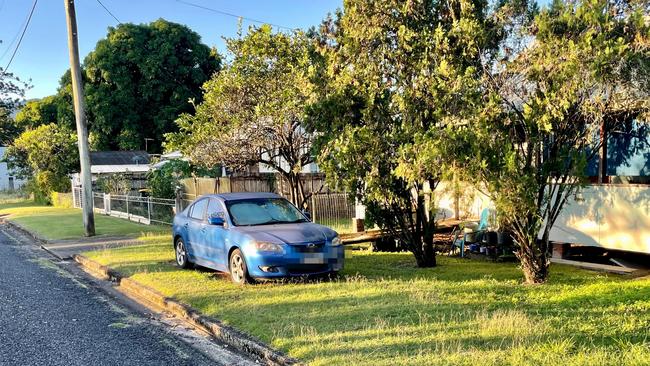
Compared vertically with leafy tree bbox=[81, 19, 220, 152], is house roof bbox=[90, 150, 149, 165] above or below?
below

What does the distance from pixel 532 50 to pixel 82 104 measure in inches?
520

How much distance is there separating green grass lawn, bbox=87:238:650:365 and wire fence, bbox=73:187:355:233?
284 inches

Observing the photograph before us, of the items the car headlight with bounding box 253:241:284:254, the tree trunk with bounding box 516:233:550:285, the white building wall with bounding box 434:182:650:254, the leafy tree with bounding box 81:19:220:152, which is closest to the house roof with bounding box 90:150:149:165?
the leafy tree with bounding box 81:19:220:152

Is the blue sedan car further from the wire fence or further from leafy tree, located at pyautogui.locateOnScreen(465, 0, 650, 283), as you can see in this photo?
the wire fence

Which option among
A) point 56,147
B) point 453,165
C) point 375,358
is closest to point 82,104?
point 453,165

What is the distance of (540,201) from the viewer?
8.16 metres

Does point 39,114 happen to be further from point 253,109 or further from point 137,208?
point 253,109

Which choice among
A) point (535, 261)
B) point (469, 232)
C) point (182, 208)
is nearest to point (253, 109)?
point (469, 232)

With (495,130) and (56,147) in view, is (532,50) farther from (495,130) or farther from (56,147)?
(56,147)

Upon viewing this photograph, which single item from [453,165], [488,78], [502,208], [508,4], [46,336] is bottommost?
[46,336]

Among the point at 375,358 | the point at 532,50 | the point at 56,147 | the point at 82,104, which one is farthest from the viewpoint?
the point at 56,147

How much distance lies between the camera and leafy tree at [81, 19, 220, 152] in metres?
41.0

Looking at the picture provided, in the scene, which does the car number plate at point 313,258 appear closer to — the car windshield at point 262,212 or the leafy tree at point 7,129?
→ the car windshield at point 262,212

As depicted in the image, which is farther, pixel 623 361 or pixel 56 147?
pixel 56 147
